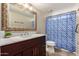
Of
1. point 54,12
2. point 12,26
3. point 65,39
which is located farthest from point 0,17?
point 65,39

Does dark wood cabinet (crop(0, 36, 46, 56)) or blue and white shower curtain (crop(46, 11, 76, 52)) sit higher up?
blue and white shower curtain (crop(46, 11, 76, 52))

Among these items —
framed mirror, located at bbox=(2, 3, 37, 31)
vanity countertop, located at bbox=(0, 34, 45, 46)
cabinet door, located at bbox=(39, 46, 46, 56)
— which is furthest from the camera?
cabinet door, located at bbox=(39, 46, 46, 56)

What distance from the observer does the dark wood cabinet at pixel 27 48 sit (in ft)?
4.03

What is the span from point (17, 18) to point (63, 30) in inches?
24.2

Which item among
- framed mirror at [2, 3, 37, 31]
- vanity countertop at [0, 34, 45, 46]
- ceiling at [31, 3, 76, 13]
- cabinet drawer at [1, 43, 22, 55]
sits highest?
ceiling at [31, 3, 76, 13]

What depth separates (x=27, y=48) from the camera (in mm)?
1410

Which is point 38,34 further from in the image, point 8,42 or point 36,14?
point 8,42

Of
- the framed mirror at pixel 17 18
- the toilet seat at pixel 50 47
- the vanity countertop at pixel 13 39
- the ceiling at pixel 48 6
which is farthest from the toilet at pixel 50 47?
the ceiling at pixel 48 6

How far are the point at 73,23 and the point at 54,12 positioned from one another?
0.28 m

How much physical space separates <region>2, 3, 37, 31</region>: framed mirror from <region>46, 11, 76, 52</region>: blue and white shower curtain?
0.72 feet

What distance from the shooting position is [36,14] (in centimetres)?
148

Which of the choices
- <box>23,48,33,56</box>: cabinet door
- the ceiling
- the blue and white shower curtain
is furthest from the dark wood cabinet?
the ceiling

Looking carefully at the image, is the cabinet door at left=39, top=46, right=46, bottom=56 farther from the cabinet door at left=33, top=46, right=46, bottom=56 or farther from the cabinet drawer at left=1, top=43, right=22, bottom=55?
the cabinet drawer at left=1, top=43, right=22, bottom=55

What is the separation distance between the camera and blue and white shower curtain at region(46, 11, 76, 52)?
55.0 inches
